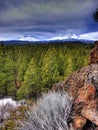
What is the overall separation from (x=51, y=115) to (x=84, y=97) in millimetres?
971

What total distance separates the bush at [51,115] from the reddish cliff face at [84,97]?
0.72 ft

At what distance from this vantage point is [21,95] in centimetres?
3559

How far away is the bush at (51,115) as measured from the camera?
6.86m

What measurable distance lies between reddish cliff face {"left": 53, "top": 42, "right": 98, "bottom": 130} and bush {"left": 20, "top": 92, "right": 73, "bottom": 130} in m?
0.22

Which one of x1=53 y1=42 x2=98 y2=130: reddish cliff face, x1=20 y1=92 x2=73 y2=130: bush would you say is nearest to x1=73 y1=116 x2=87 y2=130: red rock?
x1=53 y1=42 x2=98 y2=130: reddish cliff face

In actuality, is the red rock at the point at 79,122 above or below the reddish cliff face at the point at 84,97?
below

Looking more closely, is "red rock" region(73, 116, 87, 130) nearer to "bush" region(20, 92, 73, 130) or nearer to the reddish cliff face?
the reddish cliff face

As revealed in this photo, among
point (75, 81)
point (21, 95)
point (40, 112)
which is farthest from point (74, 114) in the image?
point (21, 95)

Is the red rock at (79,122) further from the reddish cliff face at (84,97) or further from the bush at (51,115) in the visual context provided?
the bush at (51,115)

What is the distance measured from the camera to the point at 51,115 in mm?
7168

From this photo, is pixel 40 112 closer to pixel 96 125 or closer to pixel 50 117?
pixel 50 117

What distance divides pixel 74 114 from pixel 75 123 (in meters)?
0.32

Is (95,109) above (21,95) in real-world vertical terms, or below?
above

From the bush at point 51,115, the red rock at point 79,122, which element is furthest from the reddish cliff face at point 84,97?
the bush at point 51,115
